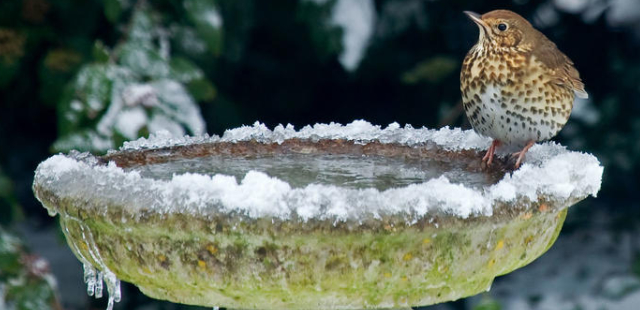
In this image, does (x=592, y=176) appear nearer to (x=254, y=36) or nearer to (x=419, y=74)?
(x=419, y=74)

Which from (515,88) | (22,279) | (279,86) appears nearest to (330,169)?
(515,88)

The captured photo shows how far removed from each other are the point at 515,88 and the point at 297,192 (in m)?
0.77

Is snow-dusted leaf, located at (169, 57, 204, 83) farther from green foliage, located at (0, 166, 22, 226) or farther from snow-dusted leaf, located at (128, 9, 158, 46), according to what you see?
green foliage, located at (0, 166, 22, 226)

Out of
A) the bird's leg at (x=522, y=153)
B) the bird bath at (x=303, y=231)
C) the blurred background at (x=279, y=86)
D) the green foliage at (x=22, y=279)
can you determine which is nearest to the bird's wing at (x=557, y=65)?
the bird's leg at (x=522, y=153)

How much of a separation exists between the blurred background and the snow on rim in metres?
0.74

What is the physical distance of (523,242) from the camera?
129 cm

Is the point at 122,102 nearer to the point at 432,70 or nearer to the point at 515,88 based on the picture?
the point at 515,88

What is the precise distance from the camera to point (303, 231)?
1.09 m

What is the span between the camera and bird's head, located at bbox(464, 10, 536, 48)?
1.83 m

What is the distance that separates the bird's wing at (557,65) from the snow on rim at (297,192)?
0.45 m

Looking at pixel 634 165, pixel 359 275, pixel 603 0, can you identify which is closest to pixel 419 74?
pixel 603 0

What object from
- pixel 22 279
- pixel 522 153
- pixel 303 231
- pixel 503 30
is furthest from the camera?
pixel 22 279

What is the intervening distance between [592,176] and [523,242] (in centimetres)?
16

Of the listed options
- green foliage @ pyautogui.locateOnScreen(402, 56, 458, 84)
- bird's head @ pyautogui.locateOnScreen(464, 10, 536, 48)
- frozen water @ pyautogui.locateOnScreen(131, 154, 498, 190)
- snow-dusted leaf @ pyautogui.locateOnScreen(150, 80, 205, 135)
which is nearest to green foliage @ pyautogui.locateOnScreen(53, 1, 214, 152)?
snow-dusted leaf @ pyautogui.locateOnScreen(150, 80, 205, 135)
